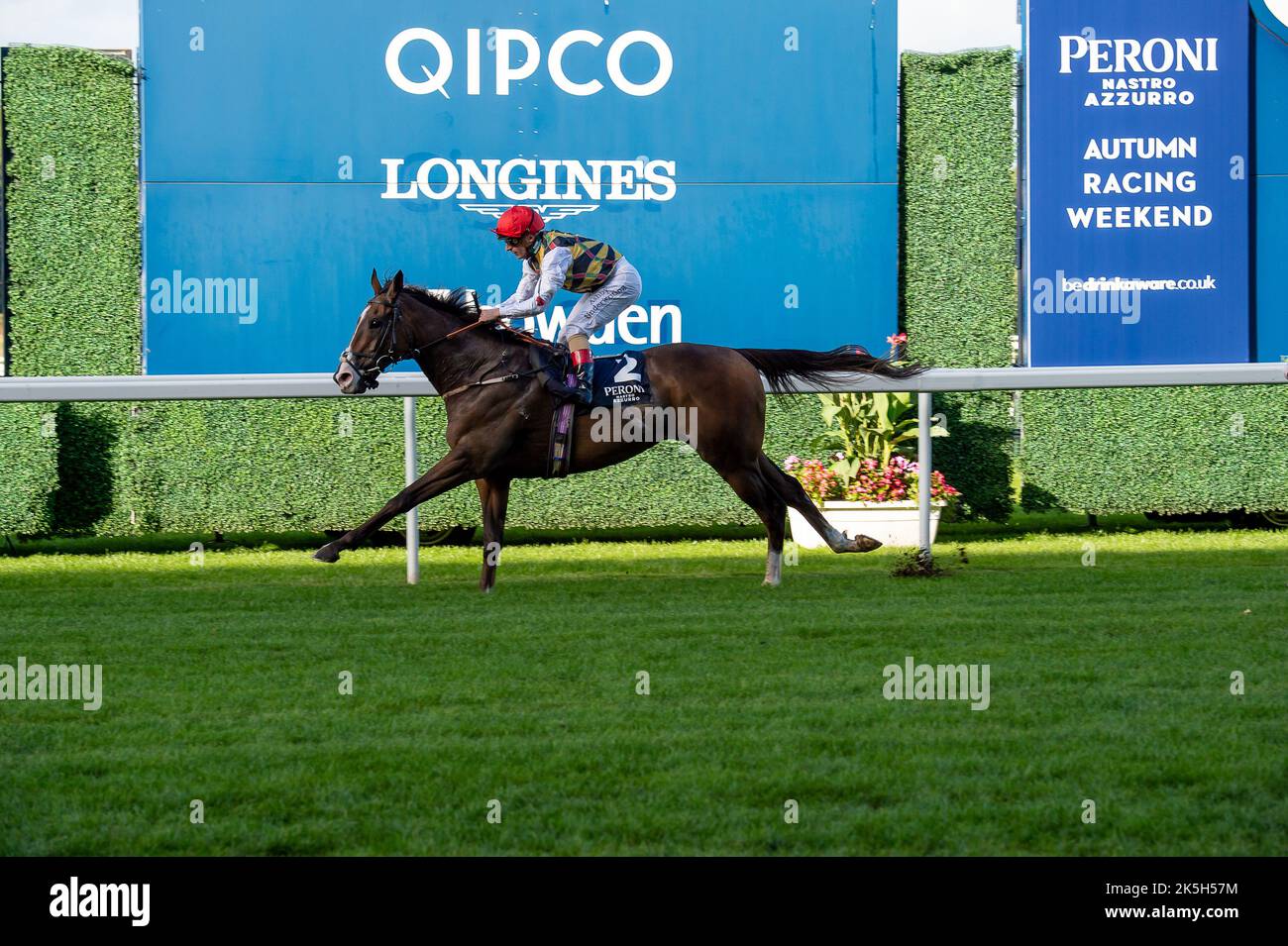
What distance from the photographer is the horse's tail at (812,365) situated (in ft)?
25.4

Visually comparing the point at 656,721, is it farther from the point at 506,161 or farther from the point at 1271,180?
the point at 1271,180

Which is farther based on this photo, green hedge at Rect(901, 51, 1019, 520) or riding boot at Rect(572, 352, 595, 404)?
green hedge at Rect(901, 51, 1019, 520)

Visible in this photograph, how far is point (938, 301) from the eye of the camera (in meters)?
11.9

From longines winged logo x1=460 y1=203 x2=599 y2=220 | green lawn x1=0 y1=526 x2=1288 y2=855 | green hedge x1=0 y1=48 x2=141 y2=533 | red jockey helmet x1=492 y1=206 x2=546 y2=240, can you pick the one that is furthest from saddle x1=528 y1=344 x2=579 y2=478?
green hedge x1=0 y1=48 x2=141 y2=533

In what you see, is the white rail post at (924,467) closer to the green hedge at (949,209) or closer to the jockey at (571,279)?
the jockey at (571,279)

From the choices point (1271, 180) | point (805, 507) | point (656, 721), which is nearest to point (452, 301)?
point (805, 507)

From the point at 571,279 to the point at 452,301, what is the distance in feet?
1.83

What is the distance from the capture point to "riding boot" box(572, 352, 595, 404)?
7219 millimetres

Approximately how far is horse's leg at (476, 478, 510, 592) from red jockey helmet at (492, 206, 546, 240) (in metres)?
1.13

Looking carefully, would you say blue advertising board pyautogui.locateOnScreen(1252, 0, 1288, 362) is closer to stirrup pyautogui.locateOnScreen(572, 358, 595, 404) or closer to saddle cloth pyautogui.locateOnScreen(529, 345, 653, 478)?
saddle cloth pyautogui.locateOnScreen(529, 345, 653, 478)

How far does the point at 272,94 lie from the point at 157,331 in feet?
6.15

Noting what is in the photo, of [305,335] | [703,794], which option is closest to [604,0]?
[305,335]

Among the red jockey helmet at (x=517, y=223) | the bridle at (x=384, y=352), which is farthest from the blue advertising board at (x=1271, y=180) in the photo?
the bridle at (x=384, y=352)

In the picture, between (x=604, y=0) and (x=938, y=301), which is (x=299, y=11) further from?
(x=938, y=301)
